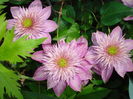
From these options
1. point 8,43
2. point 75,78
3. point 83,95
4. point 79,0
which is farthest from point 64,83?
point 79,0

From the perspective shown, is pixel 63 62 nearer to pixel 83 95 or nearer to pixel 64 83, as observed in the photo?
pixel 64 83

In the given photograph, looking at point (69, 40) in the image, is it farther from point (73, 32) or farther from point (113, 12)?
point (113, 12)

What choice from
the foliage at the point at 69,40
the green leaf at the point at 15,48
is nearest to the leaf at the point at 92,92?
the foliage at the point at 69,40

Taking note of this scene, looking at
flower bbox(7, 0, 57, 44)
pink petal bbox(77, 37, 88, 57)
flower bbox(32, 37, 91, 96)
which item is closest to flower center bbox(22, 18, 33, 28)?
flower bbox(7, 0, 57, 44)

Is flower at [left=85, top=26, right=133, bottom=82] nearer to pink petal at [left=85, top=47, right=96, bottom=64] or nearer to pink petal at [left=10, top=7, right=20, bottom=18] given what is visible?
pink petal at [left=85, top=47, right=96, bottom=64]

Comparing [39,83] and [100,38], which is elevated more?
[100,38]

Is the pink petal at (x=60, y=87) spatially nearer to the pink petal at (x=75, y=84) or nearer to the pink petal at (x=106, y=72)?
the pink petal at (x=75, y=84)
